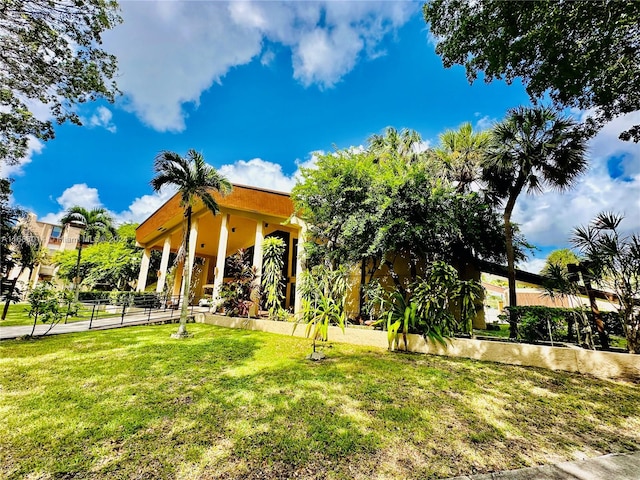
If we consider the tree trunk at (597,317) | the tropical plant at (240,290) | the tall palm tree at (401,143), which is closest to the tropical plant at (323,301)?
the tropical plant at (240,290)

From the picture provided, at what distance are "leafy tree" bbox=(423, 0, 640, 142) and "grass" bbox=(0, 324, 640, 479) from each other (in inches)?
240

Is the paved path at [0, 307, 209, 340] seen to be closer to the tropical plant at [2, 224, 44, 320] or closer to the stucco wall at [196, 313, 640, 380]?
the tropical plant at [2, 224, 44, 320]

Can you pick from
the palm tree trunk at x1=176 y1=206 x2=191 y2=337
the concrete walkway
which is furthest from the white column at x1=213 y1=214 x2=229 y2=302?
the concrete walkway

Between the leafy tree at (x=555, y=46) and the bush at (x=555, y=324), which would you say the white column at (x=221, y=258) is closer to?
the leafy tree at (x=555, y=46)

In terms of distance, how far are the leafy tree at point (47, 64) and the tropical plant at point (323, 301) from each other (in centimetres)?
776

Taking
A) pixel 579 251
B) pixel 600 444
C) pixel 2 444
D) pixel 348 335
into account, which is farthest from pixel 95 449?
pixel 579 251

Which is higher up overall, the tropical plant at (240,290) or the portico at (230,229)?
the portico at (230,229)

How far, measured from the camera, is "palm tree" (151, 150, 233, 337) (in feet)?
26.6

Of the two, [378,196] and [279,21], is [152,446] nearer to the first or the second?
[378,196]

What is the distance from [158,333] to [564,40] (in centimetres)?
1316

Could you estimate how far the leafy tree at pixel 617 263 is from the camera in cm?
542

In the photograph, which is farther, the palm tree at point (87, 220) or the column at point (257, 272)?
the palm tree at point (87, 220)

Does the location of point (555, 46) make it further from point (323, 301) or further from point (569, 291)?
point (323, 301)

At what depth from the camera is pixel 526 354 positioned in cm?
577
